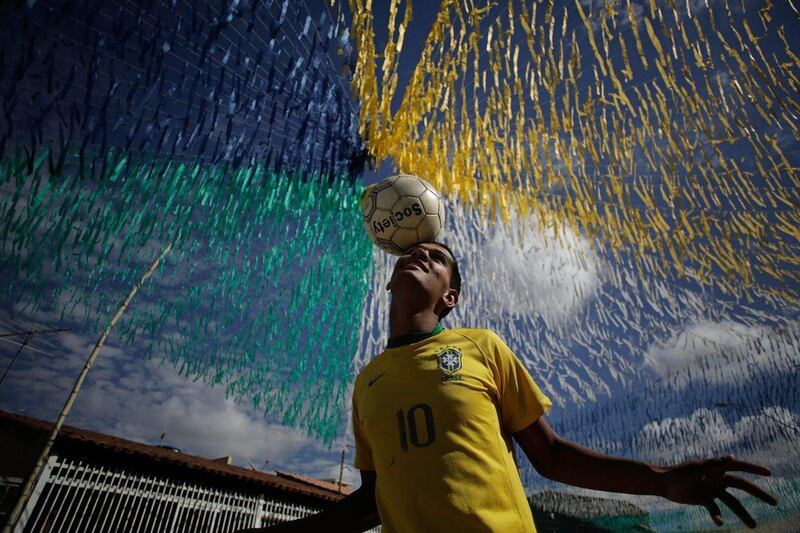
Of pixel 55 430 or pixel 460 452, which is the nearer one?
pixel 460 452

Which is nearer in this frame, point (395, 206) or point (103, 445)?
point (395, 206)

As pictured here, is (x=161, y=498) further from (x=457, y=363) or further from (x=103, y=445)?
(x=457, y=363)

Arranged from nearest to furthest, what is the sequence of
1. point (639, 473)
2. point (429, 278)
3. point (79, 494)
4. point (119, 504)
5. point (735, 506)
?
point (735, 506) < point (639, 473) < point (429, 278) < point (79, 494) < point (119, 504)

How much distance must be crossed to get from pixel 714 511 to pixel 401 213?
7.27 ft

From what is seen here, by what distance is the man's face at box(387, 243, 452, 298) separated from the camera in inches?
67.5

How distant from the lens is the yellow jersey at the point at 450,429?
1.08 metres

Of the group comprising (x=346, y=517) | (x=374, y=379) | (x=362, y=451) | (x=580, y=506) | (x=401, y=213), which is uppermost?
(x=401, y=213)

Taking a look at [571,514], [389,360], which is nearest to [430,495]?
[389,360]

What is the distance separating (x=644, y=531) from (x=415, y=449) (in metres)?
43.5

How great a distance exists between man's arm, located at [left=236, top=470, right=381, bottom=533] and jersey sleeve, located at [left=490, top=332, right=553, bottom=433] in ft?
2.09

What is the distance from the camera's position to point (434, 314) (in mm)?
1746

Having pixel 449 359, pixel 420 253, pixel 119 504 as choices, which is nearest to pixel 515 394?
pixel 449 359

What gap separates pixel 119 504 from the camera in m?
8.78

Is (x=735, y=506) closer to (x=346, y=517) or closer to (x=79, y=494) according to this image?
(x=346, y=517)
